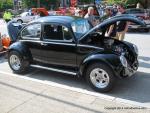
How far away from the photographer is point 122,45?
22.0 feet

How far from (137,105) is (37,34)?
324 cm

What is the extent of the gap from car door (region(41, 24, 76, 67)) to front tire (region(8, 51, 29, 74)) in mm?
644

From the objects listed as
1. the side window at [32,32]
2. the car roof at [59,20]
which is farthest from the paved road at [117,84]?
the car roof at [59,20]

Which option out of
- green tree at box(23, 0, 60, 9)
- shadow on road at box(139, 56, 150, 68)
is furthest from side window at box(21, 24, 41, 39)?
green tree at box(23, 0, 60, 9)

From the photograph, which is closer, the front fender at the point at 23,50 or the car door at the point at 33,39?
the car door at the point at 33,39

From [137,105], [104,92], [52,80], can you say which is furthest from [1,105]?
[137,105]

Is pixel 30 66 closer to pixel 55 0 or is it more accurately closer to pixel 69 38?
pixel 69 38

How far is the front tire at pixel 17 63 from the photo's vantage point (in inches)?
289

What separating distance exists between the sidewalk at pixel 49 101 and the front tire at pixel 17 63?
2.73 feet

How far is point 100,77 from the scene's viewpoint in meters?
5.94

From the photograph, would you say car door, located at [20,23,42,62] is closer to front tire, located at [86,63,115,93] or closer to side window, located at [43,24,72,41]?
side window, located at [43,24,72,41]

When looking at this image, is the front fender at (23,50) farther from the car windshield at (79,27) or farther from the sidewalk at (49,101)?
the car windshield at (79,27)

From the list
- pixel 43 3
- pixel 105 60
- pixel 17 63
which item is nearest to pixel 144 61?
pixel 105 60

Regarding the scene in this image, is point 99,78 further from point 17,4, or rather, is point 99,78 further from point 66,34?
point 17,4
